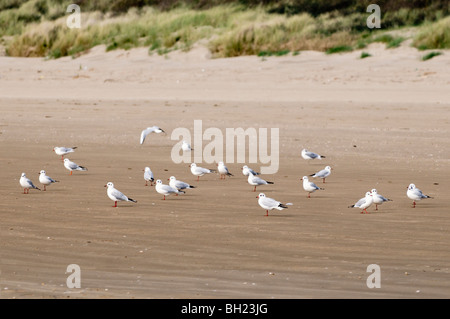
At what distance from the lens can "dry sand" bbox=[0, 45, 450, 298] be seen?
7.98 metres

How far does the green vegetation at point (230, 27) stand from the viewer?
2942 cm

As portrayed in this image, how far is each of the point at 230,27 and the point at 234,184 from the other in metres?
20.3

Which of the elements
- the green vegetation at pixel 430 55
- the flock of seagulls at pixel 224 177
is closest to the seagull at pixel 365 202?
the flock of seagulls at pixel 224 177

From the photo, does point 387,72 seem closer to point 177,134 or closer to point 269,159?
point 177,134

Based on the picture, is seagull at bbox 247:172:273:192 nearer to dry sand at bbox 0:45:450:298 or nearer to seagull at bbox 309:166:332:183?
dry sand at bbox 0:45:450:298

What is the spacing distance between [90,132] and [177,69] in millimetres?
9502

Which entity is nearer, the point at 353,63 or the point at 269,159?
the point at 269,159

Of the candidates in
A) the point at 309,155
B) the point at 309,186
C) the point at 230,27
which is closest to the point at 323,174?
the point at 309,186

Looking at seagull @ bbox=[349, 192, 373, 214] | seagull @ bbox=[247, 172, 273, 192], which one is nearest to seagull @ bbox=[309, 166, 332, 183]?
seagull @ bbox=[247, 172, 273, 192]

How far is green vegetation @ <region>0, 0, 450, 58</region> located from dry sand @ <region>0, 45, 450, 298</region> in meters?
1.22

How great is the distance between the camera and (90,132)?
62.0 ft

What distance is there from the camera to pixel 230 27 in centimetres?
3316
